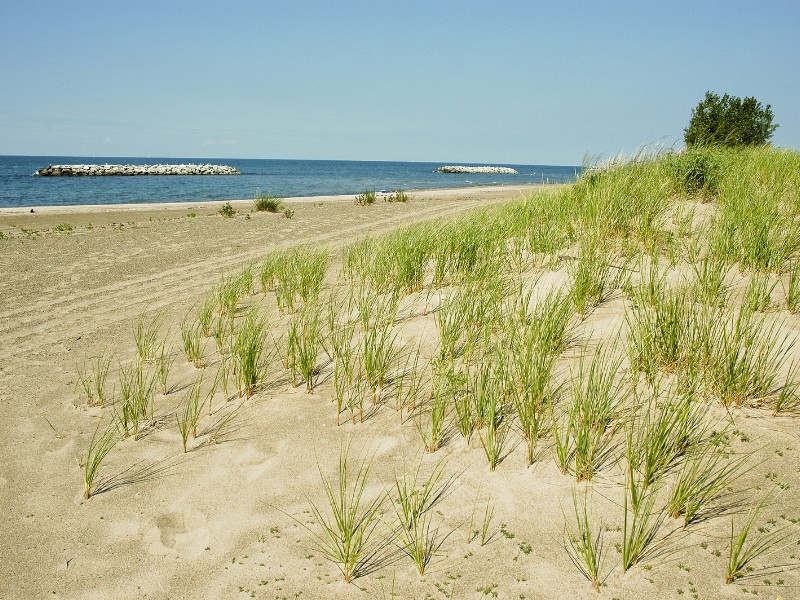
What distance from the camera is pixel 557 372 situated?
3828mm

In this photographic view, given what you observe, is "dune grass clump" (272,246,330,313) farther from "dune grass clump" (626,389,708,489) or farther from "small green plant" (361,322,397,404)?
"dune grass clump" (626,389,708,489)

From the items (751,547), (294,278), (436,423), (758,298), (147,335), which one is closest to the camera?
(751,547)

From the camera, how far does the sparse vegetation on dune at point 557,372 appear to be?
8.59 feet

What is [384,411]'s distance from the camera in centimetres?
377

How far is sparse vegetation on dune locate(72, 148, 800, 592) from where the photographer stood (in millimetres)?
2617

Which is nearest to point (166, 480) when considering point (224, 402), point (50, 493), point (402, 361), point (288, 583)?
point (50, 493)

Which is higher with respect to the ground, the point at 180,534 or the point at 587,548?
the point at 587,548

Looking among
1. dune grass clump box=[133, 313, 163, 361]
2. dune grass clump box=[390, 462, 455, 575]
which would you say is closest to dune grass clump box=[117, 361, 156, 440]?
dune grass clump box=[133, 313, 163, 361]

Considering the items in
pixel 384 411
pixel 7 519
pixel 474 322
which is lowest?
pixel 7 519

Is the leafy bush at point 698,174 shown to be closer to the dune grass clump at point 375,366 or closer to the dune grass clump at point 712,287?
the dune grass clump at point 712,287

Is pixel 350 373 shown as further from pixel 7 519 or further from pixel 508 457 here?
pixel 7 519

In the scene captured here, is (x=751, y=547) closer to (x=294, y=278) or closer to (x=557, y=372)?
(x=557, y=372)

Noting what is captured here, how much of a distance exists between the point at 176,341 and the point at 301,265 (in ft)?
6.42

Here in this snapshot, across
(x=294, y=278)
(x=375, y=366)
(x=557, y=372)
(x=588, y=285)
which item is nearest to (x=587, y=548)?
(x=557, y=372)
